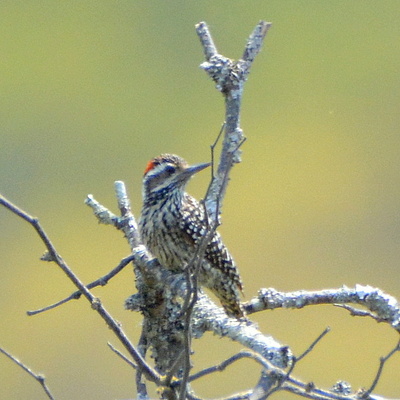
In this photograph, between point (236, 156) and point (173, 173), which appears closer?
point (236, 156)

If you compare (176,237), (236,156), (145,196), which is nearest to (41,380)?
(236,156)

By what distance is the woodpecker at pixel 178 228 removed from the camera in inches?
198

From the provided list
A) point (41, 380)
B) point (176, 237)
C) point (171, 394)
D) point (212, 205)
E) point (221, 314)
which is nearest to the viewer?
point (171, 394)

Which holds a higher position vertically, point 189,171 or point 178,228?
point 189,171

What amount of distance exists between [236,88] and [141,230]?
1243 mm

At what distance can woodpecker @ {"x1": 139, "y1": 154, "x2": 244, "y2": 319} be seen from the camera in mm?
5031

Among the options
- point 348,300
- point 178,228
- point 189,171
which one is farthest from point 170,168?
point 348,300

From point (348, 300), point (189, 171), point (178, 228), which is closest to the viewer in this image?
point (348, 300)

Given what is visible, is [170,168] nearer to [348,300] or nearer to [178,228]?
[178,228]

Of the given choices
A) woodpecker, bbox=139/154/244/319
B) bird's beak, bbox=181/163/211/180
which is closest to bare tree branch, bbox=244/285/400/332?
woodpecker, bbox=139/154/244/319

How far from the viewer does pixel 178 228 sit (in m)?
5.11

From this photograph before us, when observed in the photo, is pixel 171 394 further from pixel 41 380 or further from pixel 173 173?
pixel 173 173

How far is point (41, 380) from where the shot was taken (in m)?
2.86

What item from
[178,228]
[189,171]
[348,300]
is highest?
[189,171]
